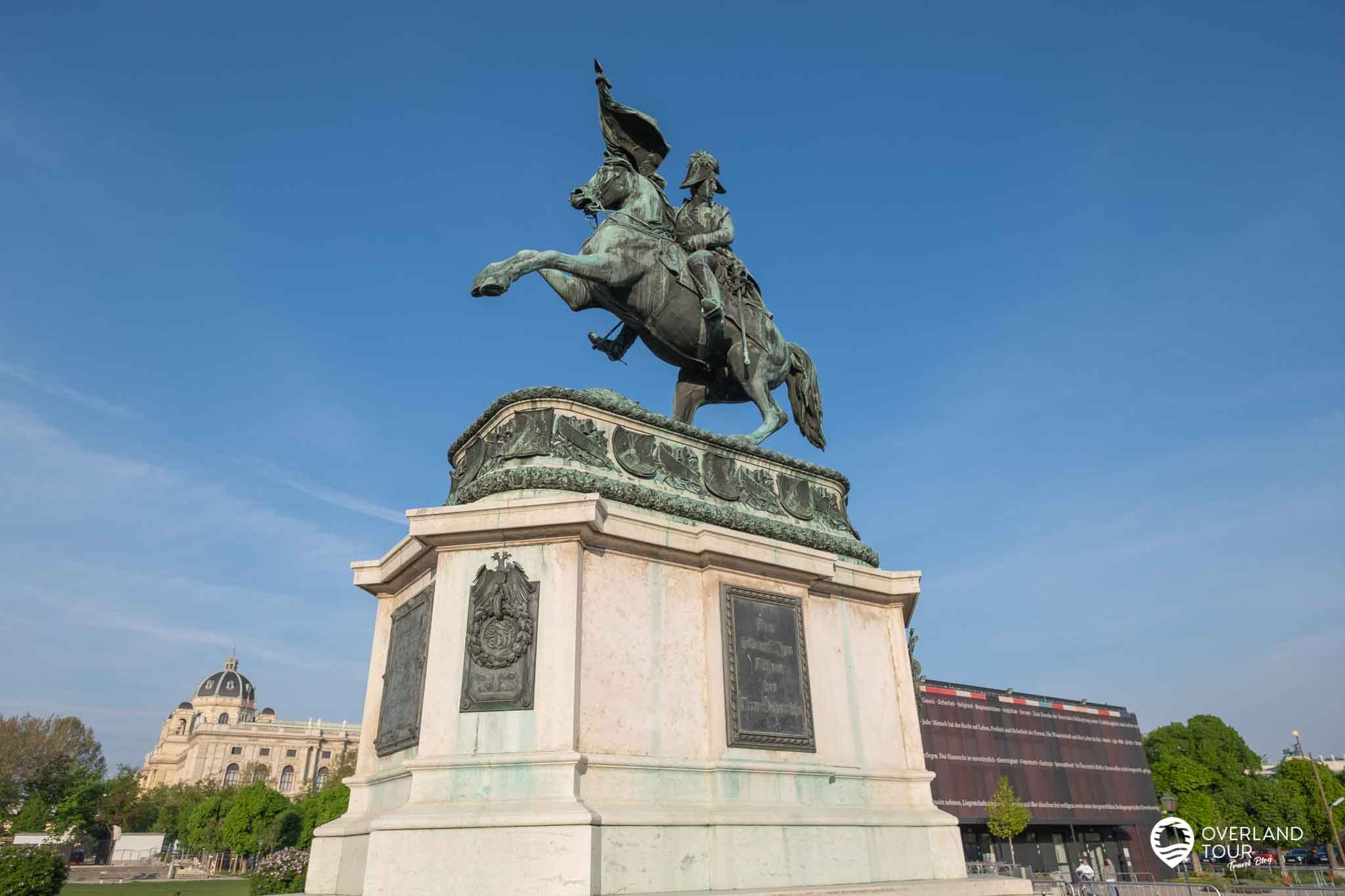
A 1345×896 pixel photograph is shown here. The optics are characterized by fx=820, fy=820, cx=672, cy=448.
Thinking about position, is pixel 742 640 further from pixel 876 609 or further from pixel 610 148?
pixel 610 148

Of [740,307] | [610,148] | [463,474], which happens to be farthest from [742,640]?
[610,148]

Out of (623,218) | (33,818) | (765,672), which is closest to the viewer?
(765,672)

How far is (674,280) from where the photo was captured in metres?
10.7

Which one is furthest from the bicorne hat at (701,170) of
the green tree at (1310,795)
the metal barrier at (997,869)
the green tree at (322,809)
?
the green tree at (1310,795)

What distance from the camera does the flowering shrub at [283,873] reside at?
1872cm

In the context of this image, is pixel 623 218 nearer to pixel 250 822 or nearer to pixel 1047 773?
pixel 1047 773

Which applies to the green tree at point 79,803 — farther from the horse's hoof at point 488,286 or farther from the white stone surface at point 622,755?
the horse's hoof at point 488,286

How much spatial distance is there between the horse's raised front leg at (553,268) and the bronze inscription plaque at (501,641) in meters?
2.89

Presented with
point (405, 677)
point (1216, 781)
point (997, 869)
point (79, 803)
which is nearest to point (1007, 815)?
point (997, 869)

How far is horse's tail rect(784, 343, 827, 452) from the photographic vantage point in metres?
12.7

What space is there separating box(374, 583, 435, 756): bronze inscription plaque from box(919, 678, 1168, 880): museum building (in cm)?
3692

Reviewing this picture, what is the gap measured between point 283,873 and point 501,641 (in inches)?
638

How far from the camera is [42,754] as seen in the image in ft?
210

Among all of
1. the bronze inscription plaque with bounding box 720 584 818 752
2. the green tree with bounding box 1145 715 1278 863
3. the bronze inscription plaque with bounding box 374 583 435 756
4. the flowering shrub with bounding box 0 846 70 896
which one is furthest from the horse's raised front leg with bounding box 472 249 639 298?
the green tree with bounding box 1145 715 1278 863
